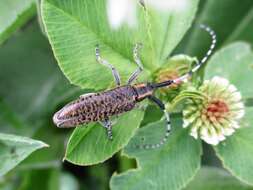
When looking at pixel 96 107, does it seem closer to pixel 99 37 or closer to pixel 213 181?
pixel 99 37

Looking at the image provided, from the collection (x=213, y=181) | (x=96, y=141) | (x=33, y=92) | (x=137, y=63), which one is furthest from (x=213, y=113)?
(x=33, y=92)

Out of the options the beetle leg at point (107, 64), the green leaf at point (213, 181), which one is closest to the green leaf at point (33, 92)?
the beetle leg at point (107, 64)

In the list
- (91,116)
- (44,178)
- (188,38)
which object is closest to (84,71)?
(91,116)

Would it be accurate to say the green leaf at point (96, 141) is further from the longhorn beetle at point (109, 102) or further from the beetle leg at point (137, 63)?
the beetle leg at point (137, 63)

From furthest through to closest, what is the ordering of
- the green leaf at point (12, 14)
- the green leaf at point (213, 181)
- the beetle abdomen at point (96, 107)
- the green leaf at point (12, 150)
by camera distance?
the green leaf at point (213, 181)
the green leaf at point (12, 14)
the beetle abdomen at point (96, 107)
the green leaf at point (12, 150)

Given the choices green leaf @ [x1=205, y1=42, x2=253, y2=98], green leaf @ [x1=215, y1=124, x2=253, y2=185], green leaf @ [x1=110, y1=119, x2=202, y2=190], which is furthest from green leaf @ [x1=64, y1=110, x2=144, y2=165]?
green leaf @ [x1=205, y1=42, x2=253, y2=98]

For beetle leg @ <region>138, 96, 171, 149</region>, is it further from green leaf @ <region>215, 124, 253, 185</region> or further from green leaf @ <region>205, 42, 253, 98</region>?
green leaf @ <region>205, 42, 253, 98</region>

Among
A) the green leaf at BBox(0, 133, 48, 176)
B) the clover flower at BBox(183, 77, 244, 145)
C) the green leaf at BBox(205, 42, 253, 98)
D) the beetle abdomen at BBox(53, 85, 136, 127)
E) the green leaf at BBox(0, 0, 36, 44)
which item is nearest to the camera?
the green leaf at BBox(0, 133, 48, 176)

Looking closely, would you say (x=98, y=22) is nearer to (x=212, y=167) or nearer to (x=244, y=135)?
(x=244, y=135)
